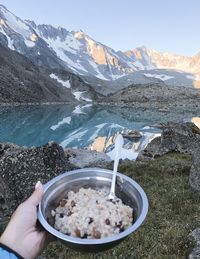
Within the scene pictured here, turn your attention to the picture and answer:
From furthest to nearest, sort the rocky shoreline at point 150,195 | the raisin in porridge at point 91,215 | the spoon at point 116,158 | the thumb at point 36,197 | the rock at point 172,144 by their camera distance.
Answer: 1. the rock at point 172,144
2. the rocky shoreline at point 150,195
3. the spoon at point 116,158
4. the thumb at point 36,197
5. the raisin in porridge at point 91,215

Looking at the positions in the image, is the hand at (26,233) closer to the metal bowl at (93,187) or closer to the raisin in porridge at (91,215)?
the metal bowl at (93,187)

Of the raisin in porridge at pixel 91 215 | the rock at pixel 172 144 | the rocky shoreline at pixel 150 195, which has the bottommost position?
the rock at pixel 172 144

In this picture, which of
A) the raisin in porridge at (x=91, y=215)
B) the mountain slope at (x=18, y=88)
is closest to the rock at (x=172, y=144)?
the raisin in porridge at (x=91, y=215)

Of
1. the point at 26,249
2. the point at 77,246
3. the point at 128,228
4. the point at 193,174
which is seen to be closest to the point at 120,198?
the point at 128,228

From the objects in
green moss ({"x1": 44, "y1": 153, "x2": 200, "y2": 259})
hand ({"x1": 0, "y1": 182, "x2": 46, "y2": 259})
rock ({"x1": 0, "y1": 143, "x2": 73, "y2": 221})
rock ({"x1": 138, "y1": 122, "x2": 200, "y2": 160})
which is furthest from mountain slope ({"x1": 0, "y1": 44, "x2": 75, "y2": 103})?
hand ({"x1": 0, "y1": 182, "x2": 46, "y2": 259})

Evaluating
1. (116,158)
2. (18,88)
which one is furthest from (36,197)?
(18,88)

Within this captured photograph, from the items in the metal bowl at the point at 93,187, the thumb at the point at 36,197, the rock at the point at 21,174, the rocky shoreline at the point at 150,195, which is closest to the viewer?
the metal bowl at the point at 93,187
